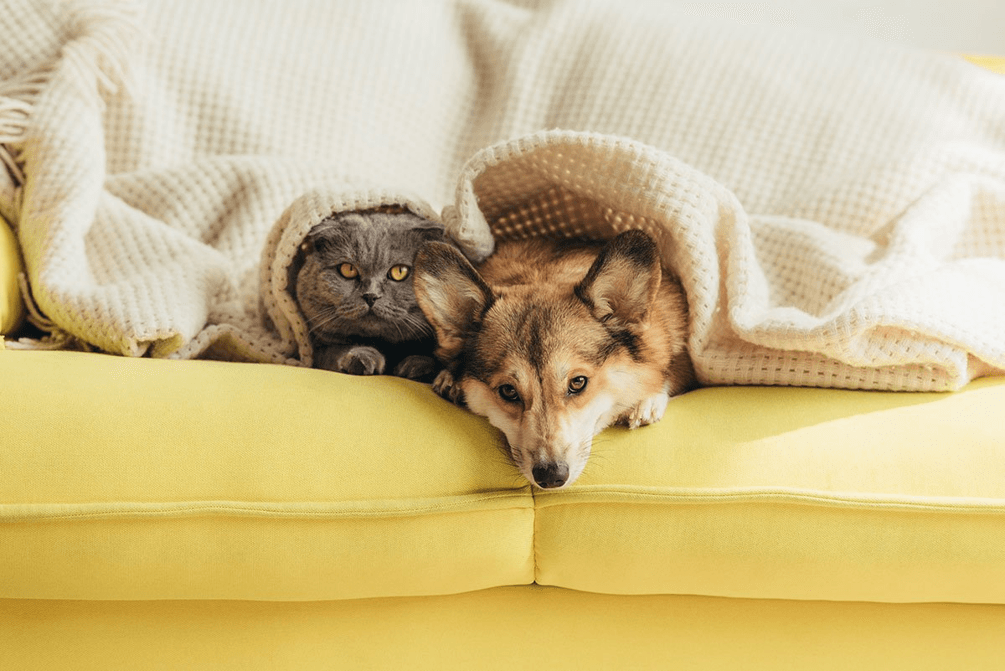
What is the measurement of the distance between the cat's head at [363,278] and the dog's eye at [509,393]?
30cm

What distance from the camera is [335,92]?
6.71ft

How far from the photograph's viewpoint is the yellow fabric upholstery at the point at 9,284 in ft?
5.03

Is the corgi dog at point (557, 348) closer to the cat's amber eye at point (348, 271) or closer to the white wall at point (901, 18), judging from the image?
the cat's amber eye at point (348, 271)

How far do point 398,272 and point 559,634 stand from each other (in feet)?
2.58

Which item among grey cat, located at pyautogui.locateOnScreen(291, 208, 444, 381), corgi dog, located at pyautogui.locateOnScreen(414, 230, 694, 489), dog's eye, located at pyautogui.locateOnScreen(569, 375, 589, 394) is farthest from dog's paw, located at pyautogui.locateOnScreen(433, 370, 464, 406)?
dog's eye, located at pyautogui.locateOnScreen(569, 375, 589, 394)

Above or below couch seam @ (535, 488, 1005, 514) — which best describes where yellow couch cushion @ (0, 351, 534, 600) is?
below

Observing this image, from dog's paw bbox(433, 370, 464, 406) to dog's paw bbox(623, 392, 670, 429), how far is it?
309mm

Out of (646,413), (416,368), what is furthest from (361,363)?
(646,413)

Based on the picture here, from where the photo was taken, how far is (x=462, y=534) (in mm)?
1163

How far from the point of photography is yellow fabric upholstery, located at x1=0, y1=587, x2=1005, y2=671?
122 centimetres

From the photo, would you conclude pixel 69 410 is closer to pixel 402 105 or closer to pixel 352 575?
pixel 352 575

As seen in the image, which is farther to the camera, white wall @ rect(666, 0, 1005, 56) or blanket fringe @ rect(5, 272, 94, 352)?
white wall @ rect(666, 0, 1005, 56)

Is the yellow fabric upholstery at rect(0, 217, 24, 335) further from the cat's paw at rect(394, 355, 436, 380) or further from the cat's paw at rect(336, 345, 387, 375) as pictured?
the cat's paw at rect(394, 355, 436, 380)

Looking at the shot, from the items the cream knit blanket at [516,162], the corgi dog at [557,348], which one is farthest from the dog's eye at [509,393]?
the cream knit blanket at [516,162]
